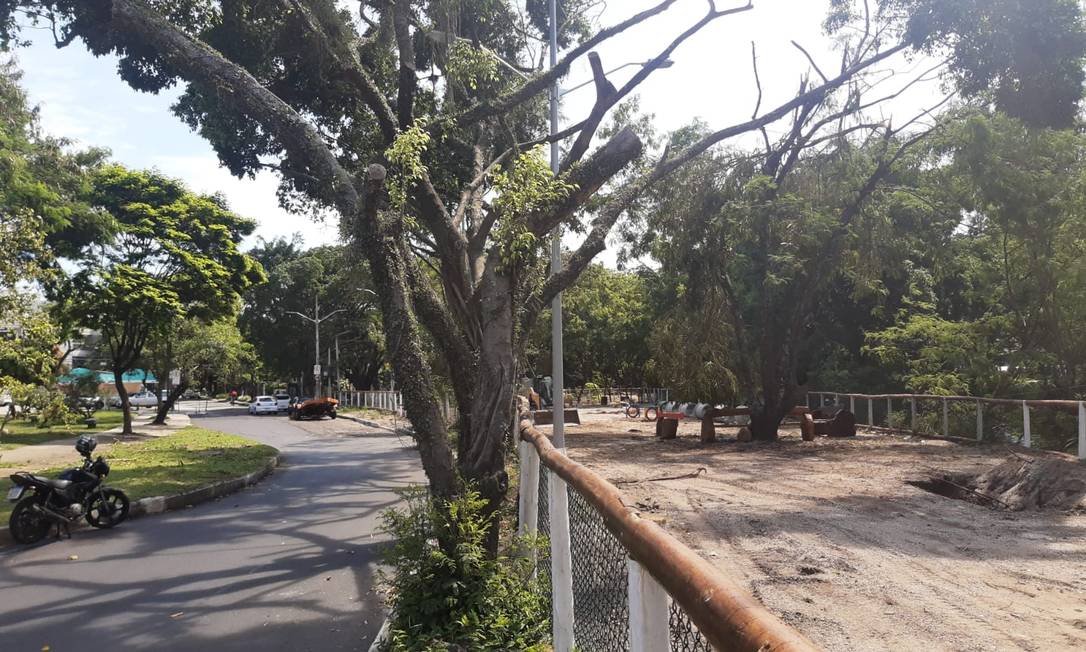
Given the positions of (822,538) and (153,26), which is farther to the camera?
(822,538)

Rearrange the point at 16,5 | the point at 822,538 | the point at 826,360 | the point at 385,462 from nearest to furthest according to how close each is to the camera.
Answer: the point at 822,538, the point at 16,5, the point at 385,462, the point at 826,360

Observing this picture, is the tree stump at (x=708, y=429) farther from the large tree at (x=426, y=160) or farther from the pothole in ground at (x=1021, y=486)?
the large tree at (x=426, y=160)

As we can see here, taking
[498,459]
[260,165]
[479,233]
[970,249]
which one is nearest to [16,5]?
[260,165]

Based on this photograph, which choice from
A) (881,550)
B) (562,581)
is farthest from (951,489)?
(562,581)

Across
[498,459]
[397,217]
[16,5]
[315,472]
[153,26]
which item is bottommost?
[315,472]

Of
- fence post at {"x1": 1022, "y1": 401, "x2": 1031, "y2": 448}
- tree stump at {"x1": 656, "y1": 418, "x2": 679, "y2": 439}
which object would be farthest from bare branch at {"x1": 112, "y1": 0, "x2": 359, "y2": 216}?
tree stump at {"x1": 656, "y1": 418, "x2": 679, "y2": 439}

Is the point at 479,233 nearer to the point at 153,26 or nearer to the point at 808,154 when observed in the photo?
the point at 153,26

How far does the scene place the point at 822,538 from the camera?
8547 mm

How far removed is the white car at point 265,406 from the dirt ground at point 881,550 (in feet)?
140

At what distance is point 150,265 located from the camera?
83.0 ft

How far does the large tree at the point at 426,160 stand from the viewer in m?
6.31

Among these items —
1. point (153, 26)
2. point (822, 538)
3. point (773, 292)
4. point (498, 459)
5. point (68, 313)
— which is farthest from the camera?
point (68, 313)

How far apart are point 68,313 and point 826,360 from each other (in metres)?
27.3

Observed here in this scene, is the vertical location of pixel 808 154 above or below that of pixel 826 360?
above
